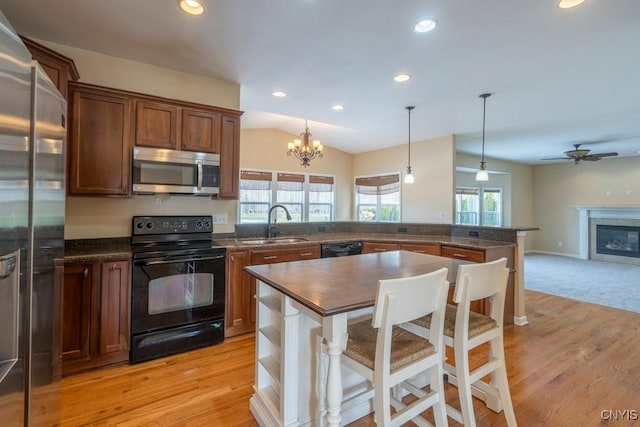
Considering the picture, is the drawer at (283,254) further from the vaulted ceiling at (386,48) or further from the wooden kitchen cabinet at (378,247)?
the vaulted ceiling at (386,48)

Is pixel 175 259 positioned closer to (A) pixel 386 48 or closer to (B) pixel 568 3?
(A) pixel 386 48

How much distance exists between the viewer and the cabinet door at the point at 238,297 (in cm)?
298

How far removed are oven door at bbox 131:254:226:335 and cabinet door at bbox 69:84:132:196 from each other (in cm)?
77

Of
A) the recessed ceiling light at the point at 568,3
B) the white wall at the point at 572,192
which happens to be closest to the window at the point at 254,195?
the recessed ceiling light at the point at 568,3

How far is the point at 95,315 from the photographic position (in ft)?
7.75

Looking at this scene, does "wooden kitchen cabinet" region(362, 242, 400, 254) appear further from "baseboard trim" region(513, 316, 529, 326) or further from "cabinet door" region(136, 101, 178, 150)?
"cabinet door" region(136, 101, 178, 150)

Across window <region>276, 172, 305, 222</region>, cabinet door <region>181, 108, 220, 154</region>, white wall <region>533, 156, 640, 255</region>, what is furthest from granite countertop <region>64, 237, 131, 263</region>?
white wall <region>533, 156, 640, 255</region>

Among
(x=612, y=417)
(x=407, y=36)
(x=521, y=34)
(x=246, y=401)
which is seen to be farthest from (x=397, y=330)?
(x=521, y=34)

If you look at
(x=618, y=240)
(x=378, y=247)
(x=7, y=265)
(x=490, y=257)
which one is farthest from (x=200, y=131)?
(x=618, y=240)

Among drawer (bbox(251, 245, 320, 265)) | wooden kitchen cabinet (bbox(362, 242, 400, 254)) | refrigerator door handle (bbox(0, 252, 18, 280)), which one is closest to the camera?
refrigerator door handle (bbox(0, 252, 18, 280))

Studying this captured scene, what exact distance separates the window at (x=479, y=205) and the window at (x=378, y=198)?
2.08m

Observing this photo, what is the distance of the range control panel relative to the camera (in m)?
2.85

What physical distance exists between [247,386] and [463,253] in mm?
2655

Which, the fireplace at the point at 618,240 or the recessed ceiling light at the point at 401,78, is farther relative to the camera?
the fireplace at the point at 618,240
